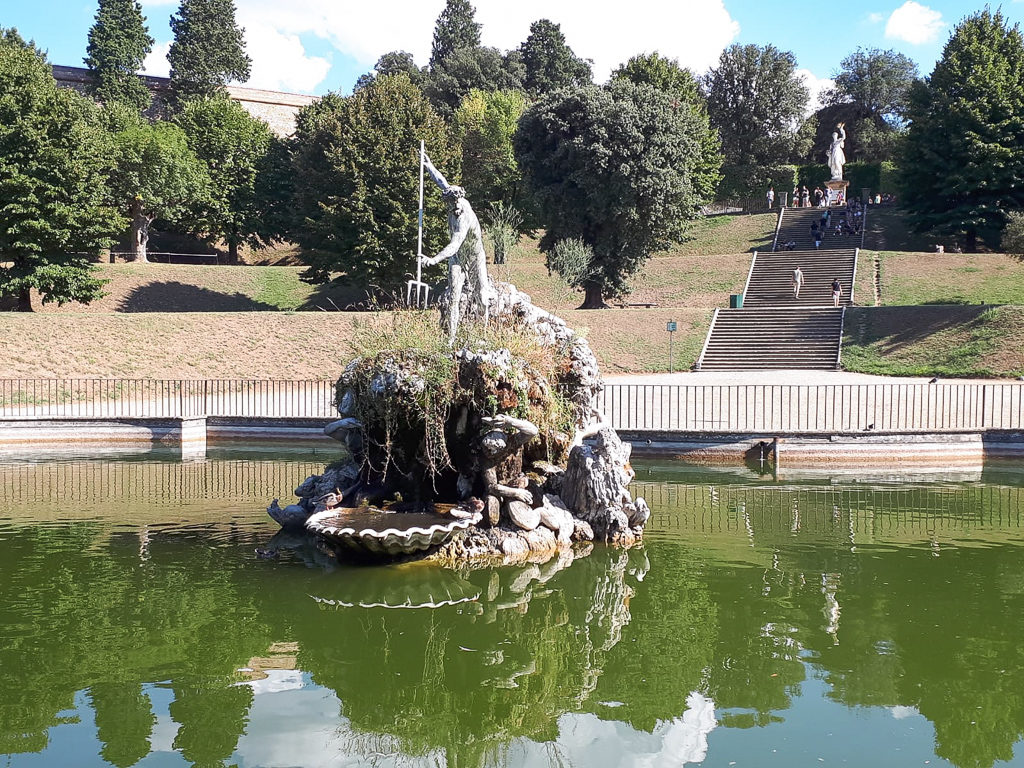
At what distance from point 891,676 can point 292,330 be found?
1168 inches

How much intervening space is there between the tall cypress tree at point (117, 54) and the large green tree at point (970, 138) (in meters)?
52.3

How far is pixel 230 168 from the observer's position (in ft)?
192

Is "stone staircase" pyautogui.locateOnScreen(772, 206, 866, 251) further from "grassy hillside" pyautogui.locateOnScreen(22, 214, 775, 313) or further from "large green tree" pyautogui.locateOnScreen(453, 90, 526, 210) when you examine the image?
"large green tree" pyautogui.locateOnScreen(453, 90, 526, 210)

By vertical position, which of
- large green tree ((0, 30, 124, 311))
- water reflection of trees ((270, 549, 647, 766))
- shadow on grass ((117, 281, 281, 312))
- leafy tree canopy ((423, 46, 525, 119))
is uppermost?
leafy tree canopy ((423, 46, 525, 119))

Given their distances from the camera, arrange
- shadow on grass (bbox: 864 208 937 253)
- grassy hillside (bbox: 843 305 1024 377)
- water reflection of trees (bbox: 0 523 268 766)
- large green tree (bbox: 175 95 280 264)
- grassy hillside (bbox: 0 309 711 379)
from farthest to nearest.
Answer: large green tree (bbox: 175 95 280 264), shadow on grass (bbox: 864 208 937 253), grassy hillside (bbox: 843 305 1024 377), grassy hillside (bbox: 0 309 711 379), water reflection of trees (bbox: 0 523 268 766)

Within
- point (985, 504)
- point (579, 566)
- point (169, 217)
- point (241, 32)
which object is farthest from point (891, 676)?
point (241, 32)

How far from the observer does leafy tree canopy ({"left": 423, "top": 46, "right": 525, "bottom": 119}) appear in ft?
244

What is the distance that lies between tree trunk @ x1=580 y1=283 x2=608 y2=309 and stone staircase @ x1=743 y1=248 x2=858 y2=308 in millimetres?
6705

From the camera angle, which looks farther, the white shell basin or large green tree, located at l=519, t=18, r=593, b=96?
large green tree, located at l=519, t=18, r=593, b=96

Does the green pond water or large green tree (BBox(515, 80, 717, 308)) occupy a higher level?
large green tree (BBox(515, 80, 717, 308))

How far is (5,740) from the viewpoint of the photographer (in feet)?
24.0

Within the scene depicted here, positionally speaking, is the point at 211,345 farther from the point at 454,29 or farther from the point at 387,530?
the point at 454,29

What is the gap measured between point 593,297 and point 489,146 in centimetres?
2100

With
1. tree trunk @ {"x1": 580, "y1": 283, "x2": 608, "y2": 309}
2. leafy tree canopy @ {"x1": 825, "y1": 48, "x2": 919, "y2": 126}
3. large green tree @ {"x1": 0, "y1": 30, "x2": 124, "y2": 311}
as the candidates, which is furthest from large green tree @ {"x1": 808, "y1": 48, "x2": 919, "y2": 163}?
large green tree @ {"x1": 0, "y1": 30, "x2": 124, "y2": 311}
